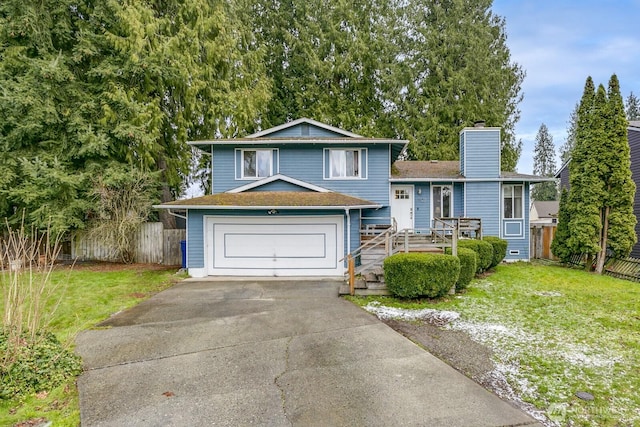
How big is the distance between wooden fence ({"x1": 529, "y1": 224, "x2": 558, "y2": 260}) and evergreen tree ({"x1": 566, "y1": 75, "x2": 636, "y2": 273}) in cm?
318

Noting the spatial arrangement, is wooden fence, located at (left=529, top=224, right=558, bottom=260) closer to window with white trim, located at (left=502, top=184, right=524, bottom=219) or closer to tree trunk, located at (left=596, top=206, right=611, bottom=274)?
window with white trim, located at (left=502, top=184, right=524, bottom=219)

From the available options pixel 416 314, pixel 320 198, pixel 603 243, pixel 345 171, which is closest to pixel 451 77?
pixel 345 171

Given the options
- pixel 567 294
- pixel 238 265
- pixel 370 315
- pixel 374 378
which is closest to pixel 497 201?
pixel 567 294

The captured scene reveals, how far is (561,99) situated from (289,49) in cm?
3262

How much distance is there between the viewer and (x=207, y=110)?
1756 cm

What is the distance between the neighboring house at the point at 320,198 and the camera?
1183cm

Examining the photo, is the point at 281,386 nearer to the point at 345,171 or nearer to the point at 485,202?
the point at 345,171

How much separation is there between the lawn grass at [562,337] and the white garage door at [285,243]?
364cm

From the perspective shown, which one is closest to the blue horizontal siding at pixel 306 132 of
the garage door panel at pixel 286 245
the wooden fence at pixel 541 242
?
the garage door panel at pixel 286 245

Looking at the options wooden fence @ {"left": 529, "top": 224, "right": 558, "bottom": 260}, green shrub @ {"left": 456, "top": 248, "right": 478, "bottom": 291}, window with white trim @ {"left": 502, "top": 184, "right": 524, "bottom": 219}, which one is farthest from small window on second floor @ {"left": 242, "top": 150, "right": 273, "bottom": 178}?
wooden fence @ {"left": 529, "top": 224, "right": 558, "bottom": 260}

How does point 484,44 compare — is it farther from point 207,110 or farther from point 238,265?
point 238,265

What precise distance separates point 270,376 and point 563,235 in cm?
1439

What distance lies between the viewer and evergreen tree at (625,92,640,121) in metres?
46.5

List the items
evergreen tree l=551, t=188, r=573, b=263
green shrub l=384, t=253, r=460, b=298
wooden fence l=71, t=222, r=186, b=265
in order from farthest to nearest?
1. wooden fence l=71, t=222, r=186, b=265
2. evergreen tree l=551, t=188, r=573, b=263
3. green shrub l=384, t=253, r=460, b=298
